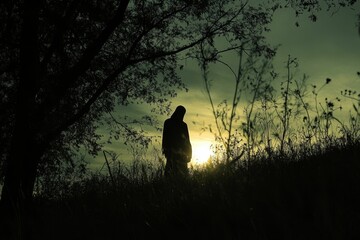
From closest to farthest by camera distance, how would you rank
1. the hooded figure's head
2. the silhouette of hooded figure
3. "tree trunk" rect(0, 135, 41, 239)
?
"tree trunk" rect(0, 135, 41, 239)
the silhouette of hooded figure
the hooded figure's head

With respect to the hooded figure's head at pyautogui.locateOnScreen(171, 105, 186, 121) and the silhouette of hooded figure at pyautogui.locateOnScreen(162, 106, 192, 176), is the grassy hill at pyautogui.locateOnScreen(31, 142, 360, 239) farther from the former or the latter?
the hooded figure's head at pyautogui.locateOnScreen(171, 105, 186, 121)

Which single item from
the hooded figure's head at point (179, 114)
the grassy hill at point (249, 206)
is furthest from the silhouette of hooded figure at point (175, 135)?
the grassy hill at point (249, 206)

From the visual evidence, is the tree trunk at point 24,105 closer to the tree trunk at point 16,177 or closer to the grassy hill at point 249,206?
the tree trunk at point 16,177

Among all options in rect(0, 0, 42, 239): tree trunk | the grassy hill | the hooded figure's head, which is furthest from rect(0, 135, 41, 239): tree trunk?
the hooded figure's head

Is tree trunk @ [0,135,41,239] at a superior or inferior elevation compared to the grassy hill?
superior

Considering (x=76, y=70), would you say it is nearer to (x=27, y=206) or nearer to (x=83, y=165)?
(x=27, y=206)

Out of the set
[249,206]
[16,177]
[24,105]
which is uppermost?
[24,105]

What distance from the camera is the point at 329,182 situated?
3.98 m

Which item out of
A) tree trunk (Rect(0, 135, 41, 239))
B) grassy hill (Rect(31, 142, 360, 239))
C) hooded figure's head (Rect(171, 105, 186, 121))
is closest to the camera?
grassy hill (Rect(31, 142, 360, 239))

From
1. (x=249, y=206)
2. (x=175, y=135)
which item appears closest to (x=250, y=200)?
(x=249, y=206)

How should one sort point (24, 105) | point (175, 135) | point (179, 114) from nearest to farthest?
point (24, 105) < point (175, 135) < point (179, 114)

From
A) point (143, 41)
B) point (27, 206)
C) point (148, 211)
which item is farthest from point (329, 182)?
point (143, 41)

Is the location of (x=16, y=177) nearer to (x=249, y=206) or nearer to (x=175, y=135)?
(x=175, y=135)

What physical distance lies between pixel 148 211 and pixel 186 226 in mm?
1003
